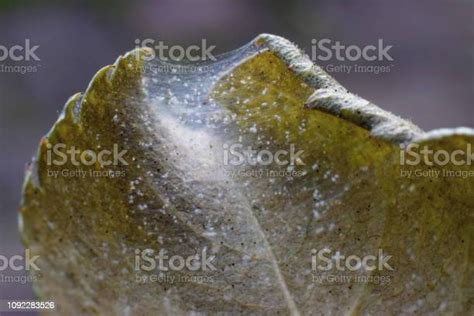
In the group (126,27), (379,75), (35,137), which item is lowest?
(35,137)

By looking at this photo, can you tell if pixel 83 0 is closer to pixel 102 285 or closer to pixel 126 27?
pixel 126 27

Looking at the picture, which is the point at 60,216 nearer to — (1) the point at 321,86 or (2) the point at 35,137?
(1) the point at 321,86

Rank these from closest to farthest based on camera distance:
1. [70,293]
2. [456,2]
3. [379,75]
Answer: [70,293] → [379,75] → [456,2]

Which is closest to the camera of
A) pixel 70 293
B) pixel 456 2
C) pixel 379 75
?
pixel 70 293

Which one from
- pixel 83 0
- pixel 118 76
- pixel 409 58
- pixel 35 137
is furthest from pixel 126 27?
pixel 118 76

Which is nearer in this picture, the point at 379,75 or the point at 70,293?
the point at 70,293

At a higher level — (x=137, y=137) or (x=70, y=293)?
(x=137, y=137)
